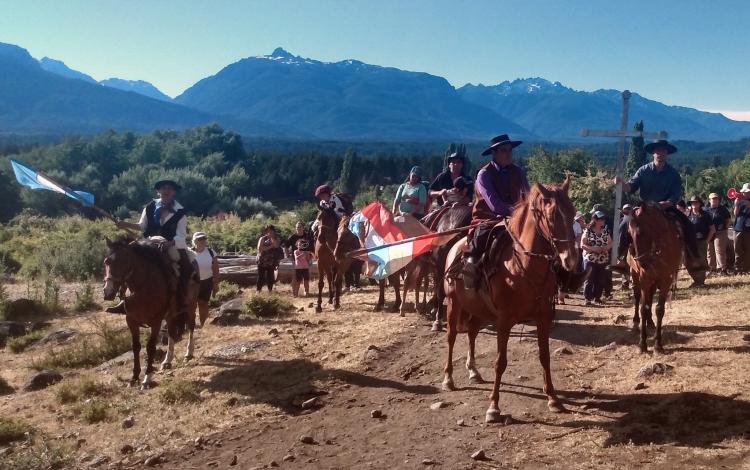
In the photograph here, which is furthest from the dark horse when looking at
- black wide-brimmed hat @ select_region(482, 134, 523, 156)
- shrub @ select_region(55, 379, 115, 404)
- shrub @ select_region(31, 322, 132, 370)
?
black wide-brimmed hat @ select_region(482, 134, 523, 156)

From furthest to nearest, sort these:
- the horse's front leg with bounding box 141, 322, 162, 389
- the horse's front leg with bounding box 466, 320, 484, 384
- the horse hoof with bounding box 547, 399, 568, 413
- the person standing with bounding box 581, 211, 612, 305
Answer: the person standing with bounding box 581, 211, 612, 305 < the horse's front leg with bounding box 141, 322, 162, 389 < the horse's front leg with bounding box 466, 320, 484, 384 < the horse hoof with bounding box 547, 399, 568, 413

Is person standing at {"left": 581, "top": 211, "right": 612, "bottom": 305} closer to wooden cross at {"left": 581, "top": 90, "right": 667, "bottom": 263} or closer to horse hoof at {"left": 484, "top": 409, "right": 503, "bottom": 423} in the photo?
wooden cross at {"left": 581, "top": 90, "right": 667, "bottom": 263}

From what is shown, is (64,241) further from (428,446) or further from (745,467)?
(745,467)

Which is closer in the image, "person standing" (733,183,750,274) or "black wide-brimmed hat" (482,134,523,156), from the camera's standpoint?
"black wide-brimmed hat" (482,134,523,156)

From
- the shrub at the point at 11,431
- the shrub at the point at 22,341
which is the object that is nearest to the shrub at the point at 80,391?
the shrub at the point at 11,431

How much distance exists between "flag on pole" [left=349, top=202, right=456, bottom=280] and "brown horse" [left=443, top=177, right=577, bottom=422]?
1.28 m

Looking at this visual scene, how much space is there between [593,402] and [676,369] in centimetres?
142

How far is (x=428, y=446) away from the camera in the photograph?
22.5 feet

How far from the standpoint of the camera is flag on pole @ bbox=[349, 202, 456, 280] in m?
9.23

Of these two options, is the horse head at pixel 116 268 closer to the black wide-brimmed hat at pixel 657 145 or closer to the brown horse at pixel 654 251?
the brown horse at pixel 654 251

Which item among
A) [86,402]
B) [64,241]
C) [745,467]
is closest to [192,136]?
[64,241]

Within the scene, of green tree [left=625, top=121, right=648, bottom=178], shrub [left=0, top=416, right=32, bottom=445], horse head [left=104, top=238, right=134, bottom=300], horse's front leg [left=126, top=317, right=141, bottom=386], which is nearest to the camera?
shrub [left=0, top=416, right=32, bottom=445]

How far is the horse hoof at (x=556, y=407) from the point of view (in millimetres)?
7304

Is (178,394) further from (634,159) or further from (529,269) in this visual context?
(634,159)
